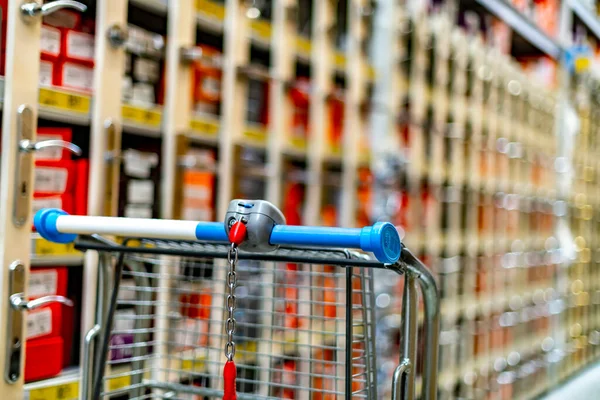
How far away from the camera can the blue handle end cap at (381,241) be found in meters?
1.04

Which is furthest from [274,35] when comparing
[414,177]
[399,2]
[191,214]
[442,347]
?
[442,347]

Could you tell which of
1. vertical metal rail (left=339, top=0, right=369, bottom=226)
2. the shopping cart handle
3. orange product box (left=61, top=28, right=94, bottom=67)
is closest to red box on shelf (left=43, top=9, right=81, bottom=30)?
orange product box (left=61, top=28, right=94, bottom=67)

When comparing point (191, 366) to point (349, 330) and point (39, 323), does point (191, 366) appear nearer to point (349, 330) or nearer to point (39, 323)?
point (39, 323)

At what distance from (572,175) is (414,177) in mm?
2358

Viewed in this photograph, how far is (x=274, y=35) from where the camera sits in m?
Answer: 2.34

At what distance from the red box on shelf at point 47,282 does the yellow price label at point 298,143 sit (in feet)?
3.23

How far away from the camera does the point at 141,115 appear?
188 centimetres

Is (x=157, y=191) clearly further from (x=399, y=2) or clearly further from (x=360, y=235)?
(x=399, y=2)

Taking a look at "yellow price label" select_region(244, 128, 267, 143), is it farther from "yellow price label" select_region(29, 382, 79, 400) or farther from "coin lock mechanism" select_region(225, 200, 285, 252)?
"coin lock mechanism" select_region(225, 200, 285, 252)

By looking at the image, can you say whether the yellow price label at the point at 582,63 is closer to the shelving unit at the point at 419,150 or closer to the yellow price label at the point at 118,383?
the shelving unit at the point at 419,150

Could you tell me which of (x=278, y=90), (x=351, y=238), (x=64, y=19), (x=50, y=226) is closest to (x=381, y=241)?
(x=351, y=238)

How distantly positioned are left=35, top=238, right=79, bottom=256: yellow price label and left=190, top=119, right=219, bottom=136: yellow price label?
21.2 inches

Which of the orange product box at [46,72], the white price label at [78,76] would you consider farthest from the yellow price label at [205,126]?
the orange product box at [46,72]

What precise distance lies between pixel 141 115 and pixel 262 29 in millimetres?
633
